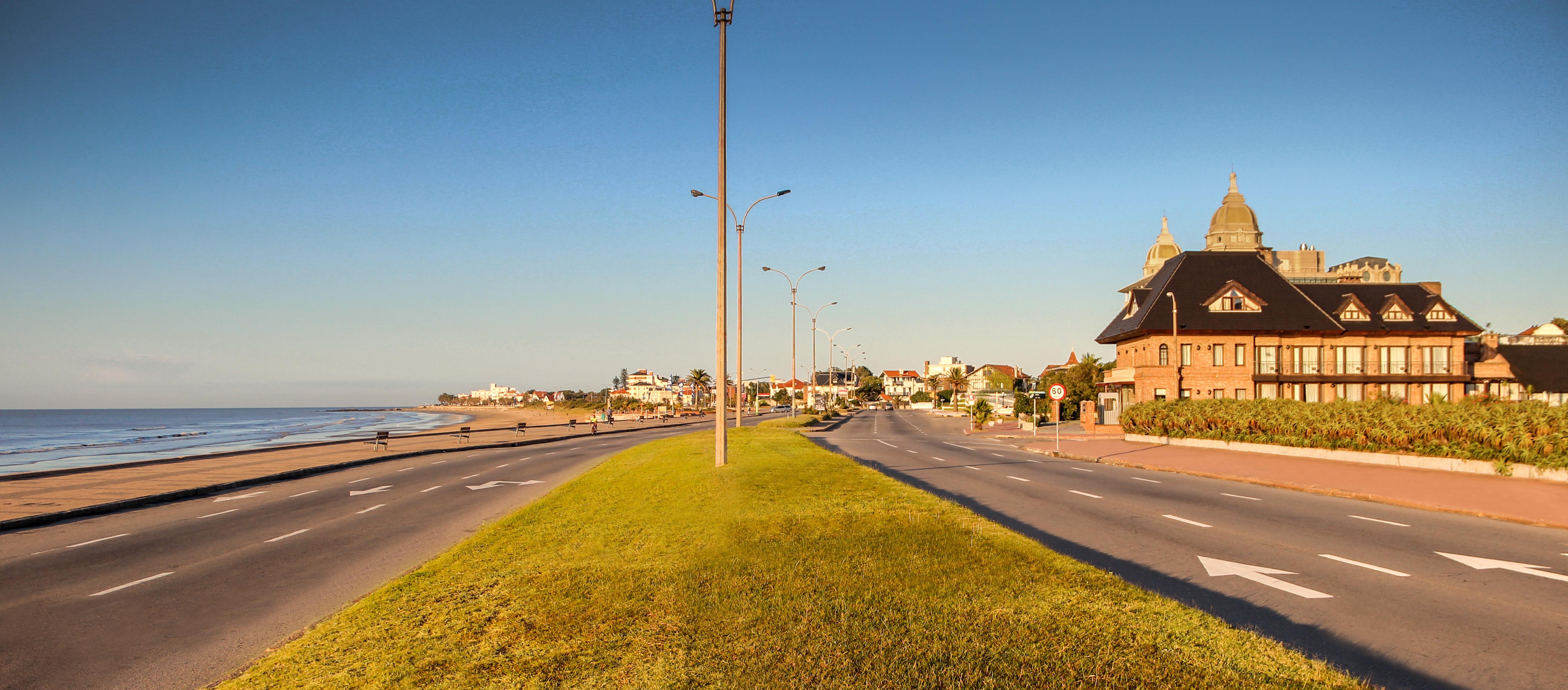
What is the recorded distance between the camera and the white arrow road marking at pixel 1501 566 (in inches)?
374

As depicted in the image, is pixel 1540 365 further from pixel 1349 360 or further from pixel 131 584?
pixel 131 584

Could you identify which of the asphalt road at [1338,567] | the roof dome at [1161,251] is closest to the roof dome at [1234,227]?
the roof dome at [1161,251]

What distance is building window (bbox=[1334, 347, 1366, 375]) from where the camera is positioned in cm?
5275

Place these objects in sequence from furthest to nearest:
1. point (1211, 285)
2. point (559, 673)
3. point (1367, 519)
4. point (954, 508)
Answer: point (1211, 285)
point (1367, 519)
point (954, 508)
point (559, 673)

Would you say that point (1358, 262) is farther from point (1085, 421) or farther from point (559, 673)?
point (559, 673)

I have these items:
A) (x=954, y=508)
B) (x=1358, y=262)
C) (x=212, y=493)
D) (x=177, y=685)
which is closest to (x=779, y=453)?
(x=954, y=508)

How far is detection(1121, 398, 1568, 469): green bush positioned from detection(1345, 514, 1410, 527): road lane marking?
26.8 ft

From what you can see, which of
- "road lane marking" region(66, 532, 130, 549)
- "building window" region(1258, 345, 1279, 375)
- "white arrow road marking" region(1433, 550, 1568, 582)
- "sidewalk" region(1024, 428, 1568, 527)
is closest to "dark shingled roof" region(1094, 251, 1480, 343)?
"building window" region(1258, 345, 1279, 375)

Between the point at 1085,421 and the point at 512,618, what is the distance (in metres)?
47.6

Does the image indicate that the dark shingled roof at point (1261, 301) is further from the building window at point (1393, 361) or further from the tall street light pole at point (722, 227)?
the tall street light pole at point (722, 227)

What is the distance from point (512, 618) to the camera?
6.84 meters

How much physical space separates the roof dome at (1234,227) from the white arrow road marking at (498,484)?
74.7 m

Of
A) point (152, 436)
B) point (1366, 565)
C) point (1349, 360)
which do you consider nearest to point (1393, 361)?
point (1349, 360)

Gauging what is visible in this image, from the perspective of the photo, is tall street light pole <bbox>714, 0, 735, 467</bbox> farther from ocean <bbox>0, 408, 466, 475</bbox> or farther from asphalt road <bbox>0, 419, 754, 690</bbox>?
ocean <bbox>0, 408, 466, 475</bbox>
